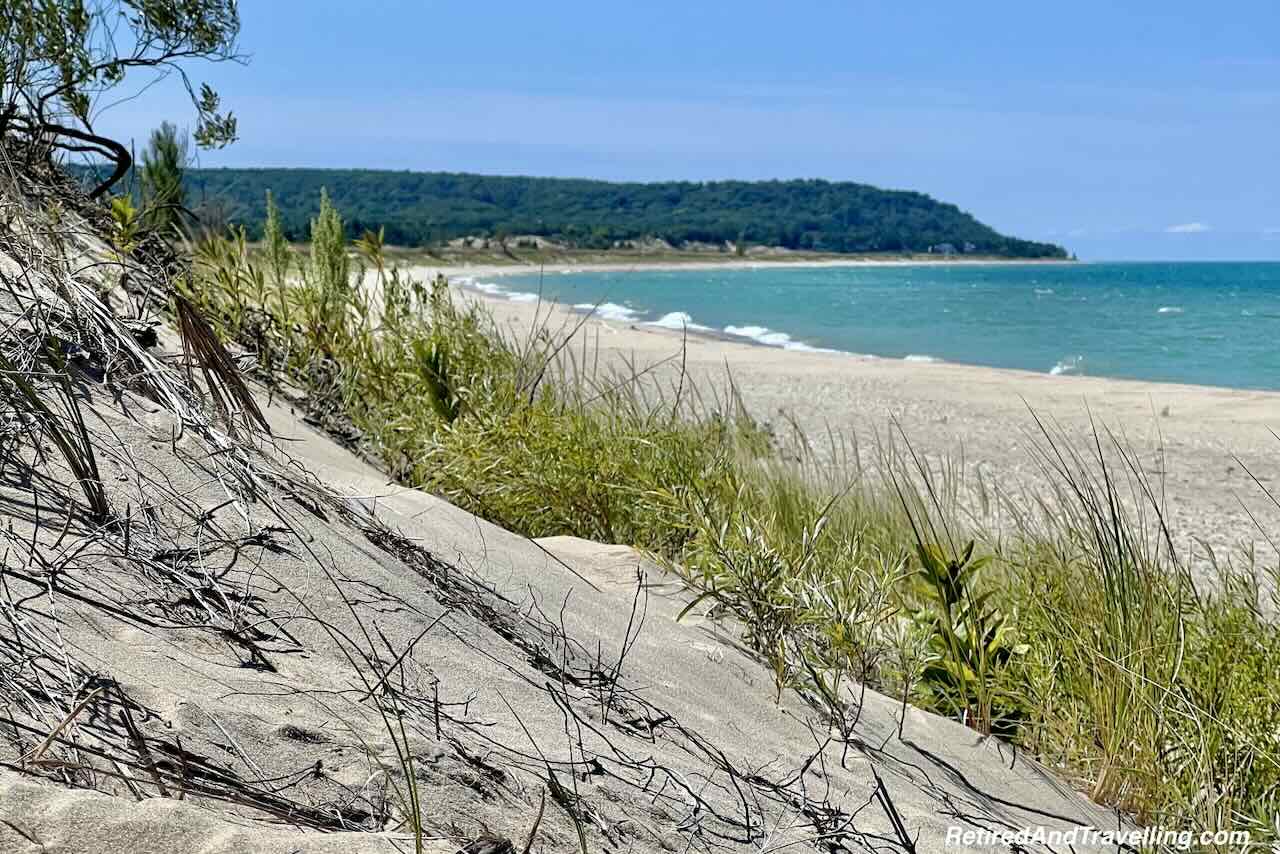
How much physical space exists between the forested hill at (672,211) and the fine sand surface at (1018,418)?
8322cm

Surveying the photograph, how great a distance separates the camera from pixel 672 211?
159375 millimetres

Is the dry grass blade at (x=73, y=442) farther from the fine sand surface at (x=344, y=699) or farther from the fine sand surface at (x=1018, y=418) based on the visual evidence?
the fine sand surface at (x=1018, y=418)

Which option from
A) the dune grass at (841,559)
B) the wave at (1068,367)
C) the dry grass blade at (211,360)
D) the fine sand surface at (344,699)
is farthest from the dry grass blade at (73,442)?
the wave at (1068,367)

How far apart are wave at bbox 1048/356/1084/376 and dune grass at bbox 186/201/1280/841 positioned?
18659mm

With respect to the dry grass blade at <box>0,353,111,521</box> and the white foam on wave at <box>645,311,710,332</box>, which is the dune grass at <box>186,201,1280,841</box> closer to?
the dry grass blade at <box>0,353,111,521</box>

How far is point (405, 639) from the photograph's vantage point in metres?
2.11

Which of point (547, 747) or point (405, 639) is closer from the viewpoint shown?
point (547, 747)

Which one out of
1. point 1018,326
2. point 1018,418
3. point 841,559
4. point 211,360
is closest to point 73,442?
point 211,360

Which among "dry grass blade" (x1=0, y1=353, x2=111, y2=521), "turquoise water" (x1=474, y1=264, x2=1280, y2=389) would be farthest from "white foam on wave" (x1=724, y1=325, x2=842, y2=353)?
"dry grass blade" (x1=0, y1=353, x2=111, y2=521)

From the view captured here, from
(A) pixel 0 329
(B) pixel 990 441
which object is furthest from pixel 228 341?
(B) pixel 990 441

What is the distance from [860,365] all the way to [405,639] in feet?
65.6

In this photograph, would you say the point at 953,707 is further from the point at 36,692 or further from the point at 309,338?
the point at 309,338

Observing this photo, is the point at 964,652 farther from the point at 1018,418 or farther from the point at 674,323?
the point at 674,323

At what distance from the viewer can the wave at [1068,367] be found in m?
22.6
